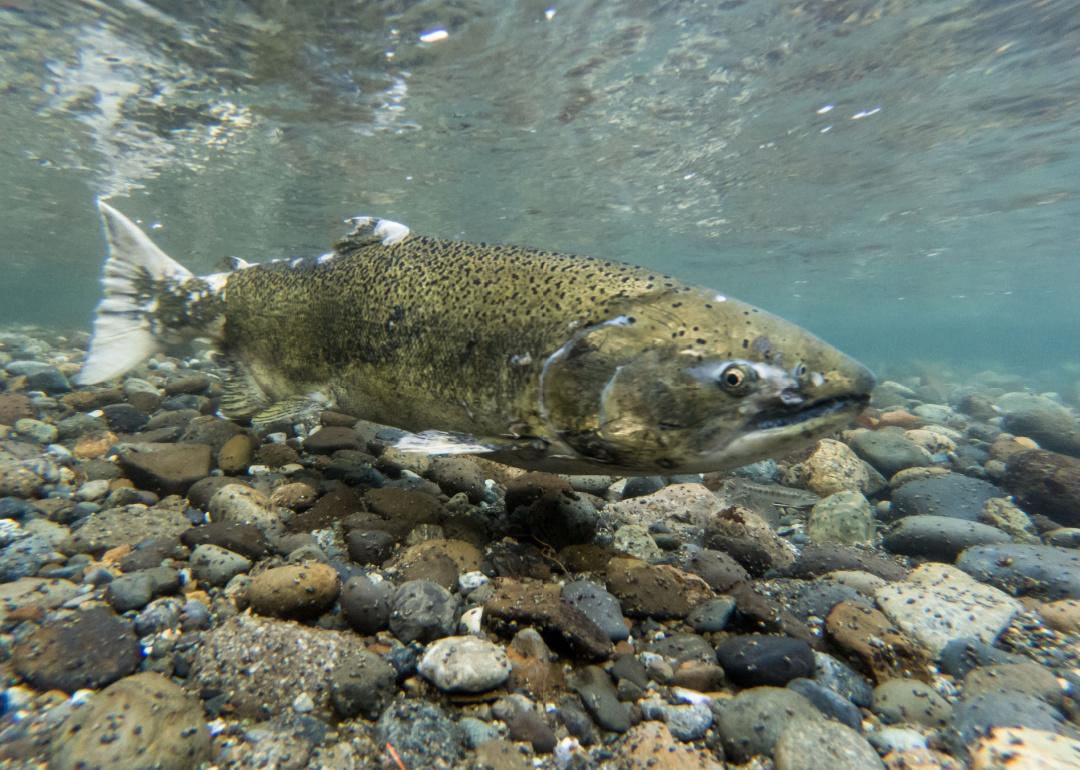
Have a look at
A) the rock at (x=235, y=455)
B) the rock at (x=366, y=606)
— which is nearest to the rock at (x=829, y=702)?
the rock at (x=366, y=606)

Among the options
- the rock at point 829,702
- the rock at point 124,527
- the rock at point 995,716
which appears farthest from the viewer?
the rock at point 124,527

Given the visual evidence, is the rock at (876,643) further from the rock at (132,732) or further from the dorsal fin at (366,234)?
the dorsal fin at (366,234)

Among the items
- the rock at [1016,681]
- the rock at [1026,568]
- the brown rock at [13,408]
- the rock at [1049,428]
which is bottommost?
the brown rock at [13,408]

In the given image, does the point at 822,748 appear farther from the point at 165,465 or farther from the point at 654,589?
the point at 165,465

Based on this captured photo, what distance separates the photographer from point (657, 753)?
6.65ft

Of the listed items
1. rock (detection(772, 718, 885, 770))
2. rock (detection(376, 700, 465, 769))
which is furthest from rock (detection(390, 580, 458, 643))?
rock (detection(772, 718, 885, 770))

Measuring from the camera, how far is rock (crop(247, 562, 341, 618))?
99.7 inches

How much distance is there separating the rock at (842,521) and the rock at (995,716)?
2.03 meters

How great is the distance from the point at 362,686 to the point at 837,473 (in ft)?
17.5

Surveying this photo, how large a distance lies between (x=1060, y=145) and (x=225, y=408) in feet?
86.0

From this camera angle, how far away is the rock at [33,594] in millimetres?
2371

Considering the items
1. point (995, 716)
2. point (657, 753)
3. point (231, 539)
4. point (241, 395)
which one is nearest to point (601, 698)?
point (657, 753)

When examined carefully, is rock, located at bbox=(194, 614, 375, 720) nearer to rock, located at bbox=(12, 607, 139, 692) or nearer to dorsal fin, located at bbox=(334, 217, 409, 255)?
rock, located at bbox=(12, 607, 139, 692)

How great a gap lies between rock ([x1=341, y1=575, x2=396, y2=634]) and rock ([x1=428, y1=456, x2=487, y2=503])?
148 cm
